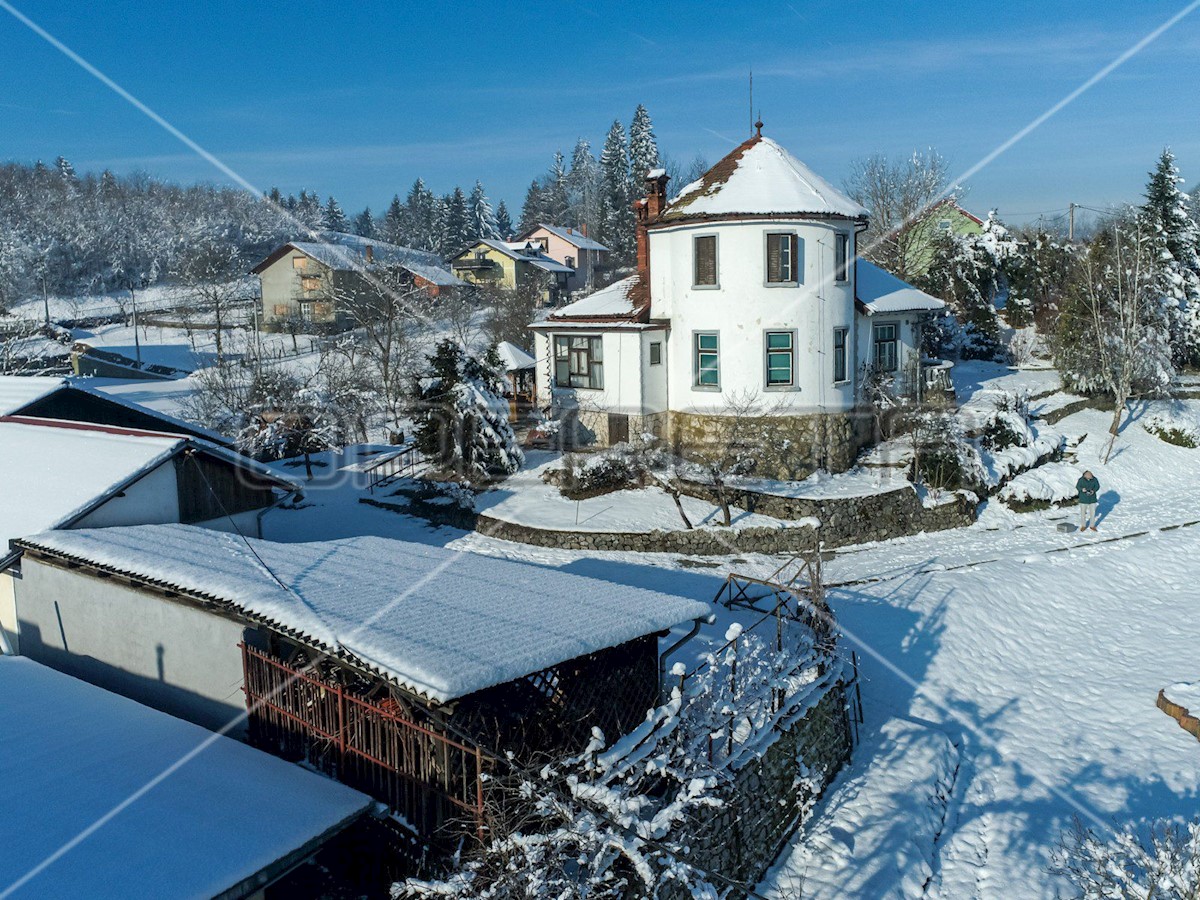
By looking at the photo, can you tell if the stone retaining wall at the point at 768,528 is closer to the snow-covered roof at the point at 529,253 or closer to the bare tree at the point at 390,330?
the bare tree at the point at 390,330

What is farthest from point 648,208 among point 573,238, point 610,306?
point 573,238

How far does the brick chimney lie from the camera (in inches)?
1147

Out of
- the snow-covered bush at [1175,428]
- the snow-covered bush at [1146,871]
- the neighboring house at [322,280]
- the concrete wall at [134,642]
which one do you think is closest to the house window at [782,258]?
the snow-covered bush at [1175,428]

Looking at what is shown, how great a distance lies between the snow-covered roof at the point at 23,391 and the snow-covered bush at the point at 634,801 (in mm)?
16906

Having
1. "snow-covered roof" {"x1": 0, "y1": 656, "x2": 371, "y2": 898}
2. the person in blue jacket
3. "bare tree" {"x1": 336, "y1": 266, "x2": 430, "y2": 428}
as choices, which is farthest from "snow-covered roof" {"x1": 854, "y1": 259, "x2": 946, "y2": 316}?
"snow-covered roof" {"x1": 0, "y1": 656, "x2": 371, "y2": 898}

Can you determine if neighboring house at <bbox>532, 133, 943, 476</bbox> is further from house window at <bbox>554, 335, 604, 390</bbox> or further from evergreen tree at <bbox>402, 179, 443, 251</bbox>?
evergreen tree at <bbox>402, 179, 443, 251</bbox>

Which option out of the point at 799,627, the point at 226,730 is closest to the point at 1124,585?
the point at 799,627

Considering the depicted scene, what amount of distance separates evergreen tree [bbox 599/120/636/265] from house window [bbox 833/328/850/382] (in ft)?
165

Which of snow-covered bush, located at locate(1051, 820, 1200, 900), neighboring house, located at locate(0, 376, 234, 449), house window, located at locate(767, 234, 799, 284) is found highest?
house window, located at locate(767, 234, 799, 284)

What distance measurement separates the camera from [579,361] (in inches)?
1155

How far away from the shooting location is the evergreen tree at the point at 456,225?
316ft

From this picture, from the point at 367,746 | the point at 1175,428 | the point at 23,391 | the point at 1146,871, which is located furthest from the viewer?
the point at 1175,428

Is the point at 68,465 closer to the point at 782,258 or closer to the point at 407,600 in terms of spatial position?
the point at 407,600

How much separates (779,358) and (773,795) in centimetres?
1649
